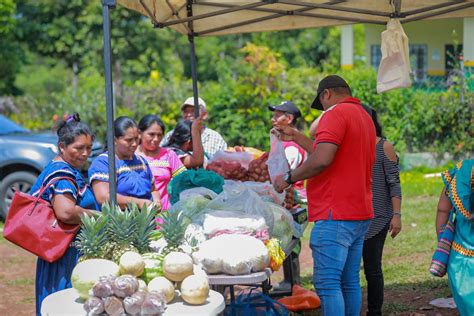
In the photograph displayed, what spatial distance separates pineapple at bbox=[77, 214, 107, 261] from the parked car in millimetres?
7995

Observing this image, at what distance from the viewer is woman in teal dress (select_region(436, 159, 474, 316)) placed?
4.75 m

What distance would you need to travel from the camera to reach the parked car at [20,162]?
12.2 metres

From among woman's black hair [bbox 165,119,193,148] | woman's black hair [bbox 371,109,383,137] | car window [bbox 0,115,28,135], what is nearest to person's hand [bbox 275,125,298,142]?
woman's black hair [bbox 371,109,383,137]

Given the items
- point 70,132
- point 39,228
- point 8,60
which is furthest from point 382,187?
point 8,60

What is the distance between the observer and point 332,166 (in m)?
5.08

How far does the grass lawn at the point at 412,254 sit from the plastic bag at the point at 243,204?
2.29 metres

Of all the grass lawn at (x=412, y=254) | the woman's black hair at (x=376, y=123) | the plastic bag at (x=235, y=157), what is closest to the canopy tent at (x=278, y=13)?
the plastic bag at (x=235, y=157)

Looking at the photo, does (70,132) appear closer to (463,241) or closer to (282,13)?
(463,241)

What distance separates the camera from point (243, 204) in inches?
206

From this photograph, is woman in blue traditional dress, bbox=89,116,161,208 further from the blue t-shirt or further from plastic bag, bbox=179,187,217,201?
plastic bag, bbox=179,187,217,201

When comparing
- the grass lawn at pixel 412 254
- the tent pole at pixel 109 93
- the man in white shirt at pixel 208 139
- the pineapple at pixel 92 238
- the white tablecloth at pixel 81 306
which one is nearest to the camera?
the white tablecloth at pixel 81 306

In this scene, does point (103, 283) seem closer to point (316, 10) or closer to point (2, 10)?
point (316, 10)

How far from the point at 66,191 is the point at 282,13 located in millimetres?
3058

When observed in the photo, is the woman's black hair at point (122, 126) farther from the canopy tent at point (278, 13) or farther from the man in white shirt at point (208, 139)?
the man in white shirt at point (208, 139)
